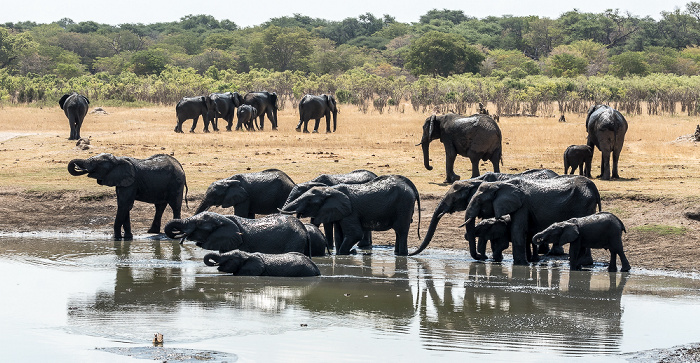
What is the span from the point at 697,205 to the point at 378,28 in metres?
128

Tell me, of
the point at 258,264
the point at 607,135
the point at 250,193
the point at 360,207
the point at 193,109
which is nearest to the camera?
the point at 258,264

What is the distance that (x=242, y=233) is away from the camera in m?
12.5

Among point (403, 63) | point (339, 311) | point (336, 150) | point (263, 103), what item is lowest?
point (339, 311)

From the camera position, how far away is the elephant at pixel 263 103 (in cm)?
3759

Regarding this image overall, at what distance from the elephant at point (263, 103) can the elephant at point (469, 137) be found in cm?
1725

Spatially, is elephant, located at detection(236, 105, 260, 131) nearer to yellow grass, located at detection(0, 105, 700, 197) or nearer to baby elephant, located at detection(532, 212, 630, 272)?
yellow grass, located at detection(0, 105, 700, 197)

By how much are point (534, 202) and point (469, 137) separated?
6.50 metres

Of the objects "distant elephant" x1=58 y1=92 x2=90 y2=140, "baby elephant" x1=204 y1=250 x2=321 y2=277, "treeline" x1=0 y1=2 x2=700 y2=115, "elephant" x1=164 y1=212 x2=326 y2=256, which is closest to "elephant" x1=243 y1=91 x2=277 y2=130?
"treeline" x1=0 y1=2 x2=700 y2=115

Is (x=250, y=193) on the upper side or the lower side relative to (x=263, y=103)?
lower

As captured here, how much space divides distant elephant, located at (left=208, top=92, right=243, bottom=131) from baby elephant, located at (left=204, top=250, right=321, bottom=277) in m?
24.3

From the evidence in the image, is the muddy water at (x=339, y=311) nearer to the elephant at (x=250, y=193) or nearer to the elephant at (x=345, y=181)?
the elephant at (x=345, y=181)

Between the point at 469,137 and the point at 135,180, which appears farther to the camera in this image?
the point at 469,137

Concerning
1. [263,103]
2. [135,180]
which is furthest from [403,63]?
[135,180]

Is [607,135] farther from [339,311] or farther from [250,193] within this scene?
[339,311]
